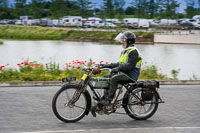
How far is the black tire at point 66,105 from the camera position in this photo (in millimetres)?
6547

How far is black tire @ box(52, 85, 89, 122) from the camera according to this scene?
655 cm

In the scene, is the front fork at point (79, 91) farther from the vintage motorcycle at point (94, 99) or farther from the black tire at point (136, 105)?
the black tire at point (136, 105)

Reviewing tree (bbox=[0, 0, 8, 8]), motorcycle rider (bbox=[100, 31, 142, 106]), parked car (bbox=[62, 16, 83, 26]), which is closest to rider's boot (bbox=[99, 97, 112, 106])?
motorcycle rider (bbox=[100, 31, 142, 106])

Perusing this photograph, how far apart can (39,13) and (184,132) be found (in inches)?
4928

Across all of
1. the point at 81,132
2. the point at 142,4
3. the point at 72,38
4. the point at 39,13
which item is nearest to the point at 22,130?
the point at 81,132

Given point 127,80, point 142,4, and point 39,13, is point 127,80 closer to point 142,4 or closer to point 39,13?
point 142,4

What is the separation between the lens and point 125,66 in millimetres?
6656

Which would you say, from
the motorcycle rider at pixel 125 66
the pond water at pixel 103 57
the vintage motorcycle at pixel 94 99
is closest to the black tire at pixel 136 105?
the vintage motorcycle at pixel 94 99

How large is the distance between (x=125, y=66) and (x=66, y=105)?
1.33 metres

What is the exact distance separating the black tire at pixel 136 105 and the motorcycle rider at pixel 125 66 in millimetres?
315

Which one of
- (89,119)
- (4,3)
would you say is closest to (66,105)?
(89,119)

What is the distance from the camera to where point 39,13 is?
127750 millimetres

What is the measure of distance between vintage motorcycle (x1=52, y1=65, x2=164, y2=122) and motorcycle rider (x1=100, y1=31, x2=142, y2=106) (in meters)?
0.13

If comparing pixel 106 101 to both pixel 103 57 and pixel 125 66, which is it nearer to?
pixel 125 66
